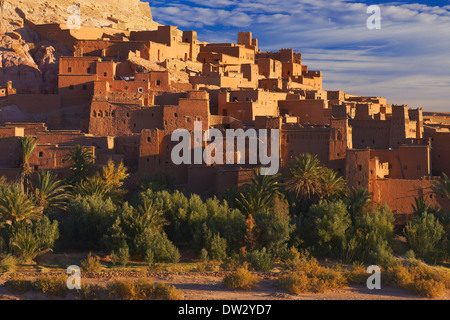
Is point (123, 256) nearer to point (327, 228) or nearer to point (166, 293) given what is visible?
point (166, 293)

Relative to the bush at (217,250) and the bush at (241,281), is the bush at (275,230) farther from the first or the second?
the bush at (241,281)

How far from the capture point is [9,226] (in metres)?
22.9

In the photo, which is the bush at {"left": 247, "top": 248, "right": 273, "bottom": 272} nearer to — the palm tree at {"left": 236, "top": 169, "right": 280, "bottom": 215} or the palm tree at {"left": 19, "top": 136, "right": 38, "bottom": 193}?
the palm tree at {"left": 236, "top": 169, "right": 280, "bottom": 215}

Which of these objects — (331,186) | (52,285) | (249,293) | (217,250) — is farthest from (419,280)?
(52,285)

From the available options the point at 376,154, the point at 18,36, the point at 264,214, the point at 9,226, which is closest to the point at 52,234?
the point at 9,226

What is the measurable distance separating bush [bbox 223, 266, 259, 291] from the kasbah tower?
350 inches

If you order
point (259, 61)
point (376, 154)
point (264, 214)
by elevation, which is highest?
point (259, 61)

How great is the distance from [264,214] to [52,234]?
785cm

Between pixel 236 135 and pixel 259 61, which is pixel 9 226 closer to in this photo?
pixel 236 135

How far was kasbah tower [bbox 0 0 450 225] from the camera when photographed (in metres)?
28.0

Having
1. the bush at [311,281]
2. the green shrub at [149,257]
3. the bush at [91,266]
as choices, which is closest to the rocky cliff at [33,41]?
the green shrub at [149,257]

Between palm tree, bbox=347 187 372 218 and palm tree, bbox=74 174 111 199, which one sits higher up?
palm tree, bbox=74 174 111 199

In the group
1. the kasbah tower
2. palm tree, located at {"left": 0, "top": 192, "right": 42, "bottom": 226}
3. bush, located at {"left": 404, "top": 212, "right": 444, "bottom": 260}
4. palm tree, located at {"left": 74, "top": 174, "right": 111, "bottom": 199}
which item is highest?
the kasbah tower

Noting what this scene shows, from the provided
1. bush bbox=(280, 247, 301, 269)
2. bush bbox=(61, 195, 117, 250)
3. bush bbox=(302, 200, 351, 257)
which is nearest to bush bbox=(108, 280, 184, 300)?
bush bbox=(280, 247, 301, 269)
